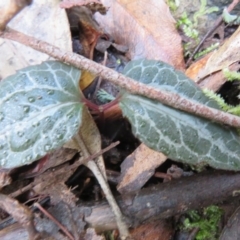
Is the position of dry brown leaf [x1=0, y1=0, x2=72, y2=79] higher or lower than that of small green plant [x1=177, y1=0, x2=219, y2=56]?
lower

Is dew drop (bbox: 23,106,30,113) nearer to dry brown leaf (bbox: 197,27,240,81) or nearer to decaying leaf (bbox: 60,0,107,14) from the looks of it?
decaying leaf (bbox: 60,0,107,14)

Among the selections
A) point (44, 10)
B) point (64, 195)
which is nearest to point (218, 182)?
point (64, 195)

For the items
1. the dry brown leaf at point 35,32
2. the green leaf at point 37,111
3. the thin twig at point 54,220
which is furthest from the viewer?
the dry brown leaf at point 35,32

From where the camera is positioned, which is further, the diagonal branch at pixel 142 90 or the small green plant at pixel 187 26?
the small green plant at pixel 187 26

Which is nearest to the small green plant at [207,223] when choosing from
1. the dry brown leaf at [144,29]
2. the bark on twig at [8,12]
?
the dry brown leaf at [144,29]

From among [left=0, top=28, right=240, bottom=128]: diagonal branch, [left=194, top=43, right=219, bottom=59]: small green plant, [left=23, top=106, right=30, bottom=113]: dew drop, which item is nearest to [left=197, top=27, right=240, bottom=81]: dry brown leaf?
[left=194, top=43, right=219, bottom=59]: small green plant

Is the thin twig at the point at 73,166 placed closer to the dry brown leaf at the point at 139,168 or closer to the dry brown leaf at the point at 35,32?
the dry brown leaf at the point at 139,168

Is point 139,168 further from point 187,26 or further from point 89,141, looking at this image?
point 187,26
